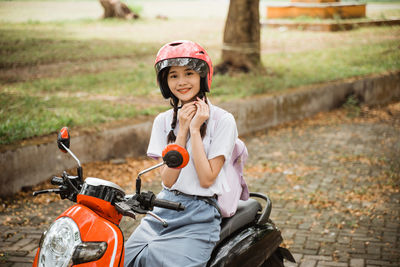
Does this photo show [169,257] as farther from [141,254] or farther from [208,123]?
[208,123]

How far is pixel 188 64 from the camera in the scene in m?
2.68

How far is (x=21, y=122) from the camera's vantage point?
6.25 metres

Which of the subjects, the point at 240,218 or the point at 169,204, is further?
the point at 240,218

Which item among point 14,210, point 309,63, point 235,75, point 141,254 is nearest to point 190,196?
point 141,254

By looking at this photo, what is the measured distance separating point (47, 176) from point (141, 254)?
12.0 feet

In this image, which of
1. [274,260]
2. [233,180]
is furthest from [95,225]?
[274,260]

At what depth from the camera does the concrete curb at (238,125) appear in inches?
217

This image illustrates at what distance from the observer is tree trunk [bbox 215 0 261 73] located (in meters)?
10.2

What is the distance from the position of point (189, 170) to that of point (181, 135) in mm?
193

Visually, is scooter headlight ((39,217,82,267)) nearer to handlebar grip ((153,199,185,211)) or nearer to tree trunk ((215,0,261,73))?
handlebar grip ((153,199,185,211))

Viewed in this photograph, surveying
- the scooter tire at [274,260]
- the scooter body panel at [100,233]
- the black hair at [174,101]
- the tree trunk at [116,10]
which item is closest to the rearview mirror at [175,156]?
the scooter body panel at [100,233]

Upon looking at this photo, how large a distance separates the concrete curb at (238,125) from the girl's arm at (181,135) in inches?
130

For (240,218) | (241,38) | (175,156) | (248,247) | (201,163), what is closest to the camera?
(175,156)

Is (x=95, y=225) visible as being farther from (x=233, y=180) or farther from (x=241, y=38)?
(x=241, y=38)
